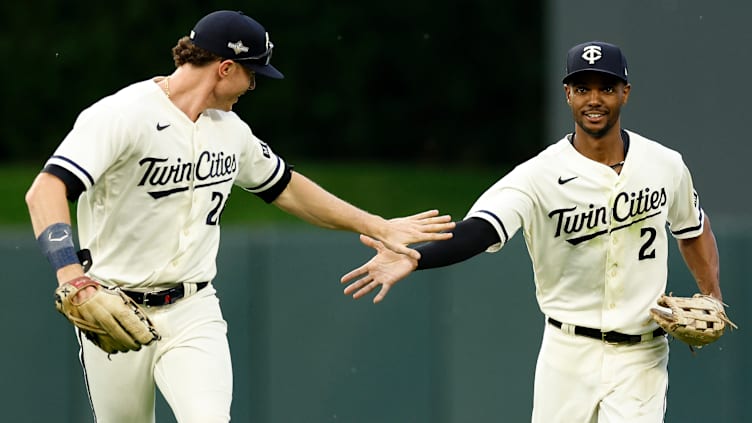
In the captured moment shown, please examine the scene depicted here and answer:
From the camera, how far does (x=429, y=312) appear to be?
27.1 ft

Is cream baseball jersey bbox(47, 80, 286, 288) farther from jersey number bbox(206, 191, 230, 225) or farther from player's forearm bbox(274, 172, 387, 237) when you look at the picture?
player's forearm bbox(274, 172, 387, 237)

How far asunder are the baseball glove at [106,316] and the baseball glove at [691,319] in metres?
1.93

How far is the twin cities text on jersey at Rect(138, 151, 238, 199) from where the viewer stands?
17.5 ft

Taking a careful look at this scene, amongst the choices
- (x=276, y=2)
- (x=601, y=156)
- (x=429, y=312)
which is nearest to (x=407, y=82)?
(x=276, y=2)

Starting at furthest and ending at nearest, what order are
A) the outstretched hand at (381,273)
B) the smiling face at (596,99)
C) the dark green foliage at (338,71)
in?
the dark green foliage at (338,71), the smiling face at (596,99), the outstretched hand at (381,273)

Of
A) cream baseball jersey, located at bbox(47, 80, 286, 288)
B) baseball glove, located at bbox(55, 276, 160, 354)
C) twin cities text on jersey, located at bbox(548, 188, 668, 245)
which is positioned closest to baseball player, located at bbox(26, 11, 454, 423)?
cream baseball jersey, located at bbox(47, 80, 286, 288)

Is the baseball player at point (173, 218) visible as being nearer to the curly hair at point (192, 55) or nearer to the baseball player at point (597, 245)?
the curly hair at point (192, 55)

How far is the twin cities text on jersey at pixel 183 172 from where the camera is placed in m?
5.32

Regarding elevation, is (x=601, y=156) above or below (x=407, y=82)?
below

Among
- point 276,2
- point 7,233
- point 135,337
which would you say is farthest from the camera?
point 276,2

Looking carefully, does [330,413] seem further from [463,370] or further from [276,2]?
[276,2]

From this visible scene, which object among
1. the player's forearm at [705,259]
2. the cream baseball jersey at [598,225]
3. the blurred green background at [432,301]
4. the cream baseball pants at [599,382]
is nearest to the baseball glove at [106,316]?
the cream baseball jersey at [598,225]

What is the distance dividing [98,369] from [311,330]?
2.84 meters

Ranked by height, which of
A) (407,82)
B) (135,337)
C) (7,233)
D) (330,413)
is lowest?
(330,413)
